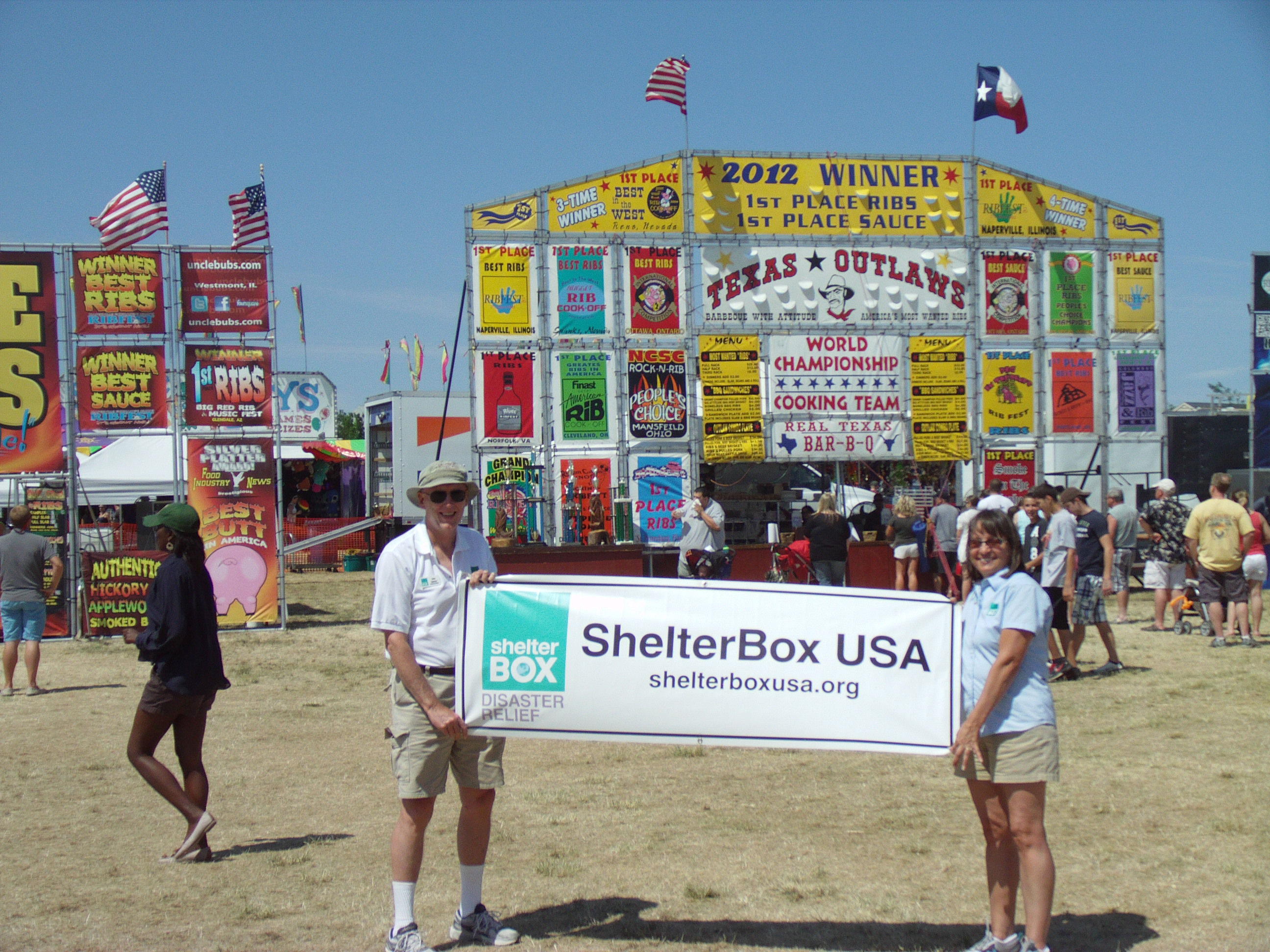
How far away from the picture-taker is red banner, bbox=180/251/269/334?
653 inches

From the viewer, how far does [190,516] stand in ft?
20.5

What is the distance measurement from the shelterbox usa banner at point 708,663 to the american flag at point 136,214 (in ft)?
44.1

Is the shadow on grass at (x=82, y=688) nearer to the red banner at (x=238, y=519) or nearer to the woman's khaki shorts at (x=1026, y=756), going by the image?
the red banner at (x=238, y=519)

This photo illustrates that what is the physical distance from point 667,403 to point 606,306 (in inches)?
66.5

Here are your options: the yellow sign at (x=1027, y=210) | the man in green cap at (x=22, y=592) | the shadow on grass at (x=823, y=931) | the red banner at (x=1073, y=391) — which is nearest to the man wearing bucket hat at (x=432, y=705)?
the shadow on grass at (x=823, y=931)

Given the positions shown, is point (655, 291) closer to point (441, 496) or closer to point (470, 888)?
point (441, 496)

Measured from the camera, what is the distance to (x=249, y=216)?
16.7 m

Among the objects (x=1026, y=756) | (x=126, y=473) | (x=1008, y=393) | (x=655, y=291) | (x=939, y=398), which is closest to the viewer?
(x=1026, y=756)

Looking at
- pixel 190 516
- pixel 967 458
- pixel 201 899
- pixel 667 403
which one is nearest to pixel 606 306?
pixel 667 403

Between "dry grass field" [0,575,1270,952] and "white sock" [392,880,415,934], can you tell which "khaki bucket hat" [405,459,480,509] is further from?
"dry grass field" [0,575,1270,952]

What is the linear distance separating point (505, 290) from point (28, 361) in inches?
257

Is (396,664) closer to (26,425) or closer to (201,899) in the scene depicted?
(201,899)

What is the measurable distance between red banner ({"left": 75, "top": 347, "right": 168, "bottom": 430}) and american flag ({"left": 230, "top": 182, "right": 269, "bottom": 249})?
75.9 inches

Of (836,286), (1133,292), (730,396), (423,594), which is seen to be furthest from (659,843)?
(1133,292)
